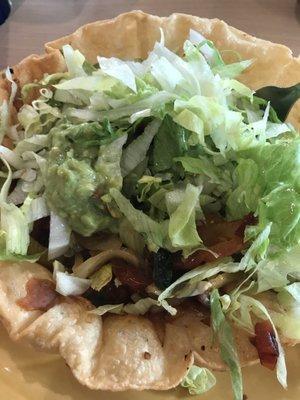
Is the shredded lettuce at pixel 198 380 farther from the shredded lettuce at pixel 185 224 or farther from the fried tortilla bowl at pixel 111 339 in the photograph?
the shredded lettuce at pixel 185 224

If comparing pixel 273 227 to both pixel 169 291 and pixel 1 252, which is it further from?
pixel 1 252

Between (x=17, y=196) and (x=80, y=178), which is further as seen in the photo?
(x=17, y=196)

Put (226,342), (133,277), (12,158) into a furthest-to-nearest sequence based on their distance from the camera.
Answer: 1. (12,158)
2. (133,277)
3. (226,342)

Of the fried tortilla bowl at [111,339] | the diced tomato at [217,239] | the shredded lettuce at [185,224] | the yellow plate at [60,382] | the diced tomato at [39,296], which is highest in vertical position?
the shredded lettuce at [185,224]

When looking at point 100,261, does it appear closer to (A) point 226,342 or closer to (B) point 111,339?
(B) point 111,339

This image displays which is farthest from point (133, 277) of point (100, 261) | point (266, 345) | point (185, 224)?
point (266, 345)

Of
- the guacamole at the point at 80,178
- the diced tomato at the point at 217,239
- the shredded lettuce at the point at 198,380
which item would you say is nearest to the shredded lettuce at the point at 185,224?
the diced tomato at the point at 217,239
